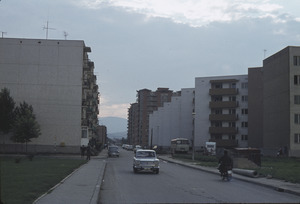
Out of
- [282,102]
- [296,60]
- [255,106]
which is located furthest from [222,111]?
[296,60]

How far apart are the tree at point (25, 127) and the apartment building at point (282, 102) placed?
3798 cm

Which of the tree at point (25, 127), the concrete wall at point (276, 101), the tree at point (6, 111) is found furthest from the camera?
the concrete wall at point (276, 101)

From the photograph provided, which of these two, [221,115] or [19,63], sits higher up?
[19,63]

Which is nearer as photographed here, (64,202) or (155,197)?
(64,202)

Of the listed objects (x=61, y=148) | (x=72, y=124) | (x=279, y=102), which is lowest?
(x=61, y=148)

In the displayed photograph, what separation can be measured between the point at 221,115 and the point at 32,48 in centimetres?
4518

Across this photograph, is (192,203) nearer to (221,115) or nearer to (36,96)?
(36,96)

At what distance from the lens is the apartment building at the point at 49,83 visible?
62.4 m

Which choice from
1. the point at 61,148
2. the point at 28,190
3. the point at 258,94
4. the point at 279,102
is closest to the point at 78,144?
the point at 61,148

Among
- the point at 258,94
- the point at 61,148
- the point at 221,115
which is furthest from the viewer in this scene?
the point at 221,115

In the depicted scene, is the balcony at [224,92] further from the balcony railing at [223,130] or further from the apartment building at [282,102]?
the apartment building at [282,102]

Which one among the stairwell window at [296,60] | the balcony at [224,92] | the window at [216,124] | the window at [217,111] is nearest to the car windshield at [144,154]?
the stairwell window at [296,60]

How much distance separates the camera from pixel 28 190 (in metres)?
14.2

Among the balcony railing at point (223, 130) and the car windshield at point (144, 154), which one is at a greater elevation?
the balcony railing at point (223, 130)
